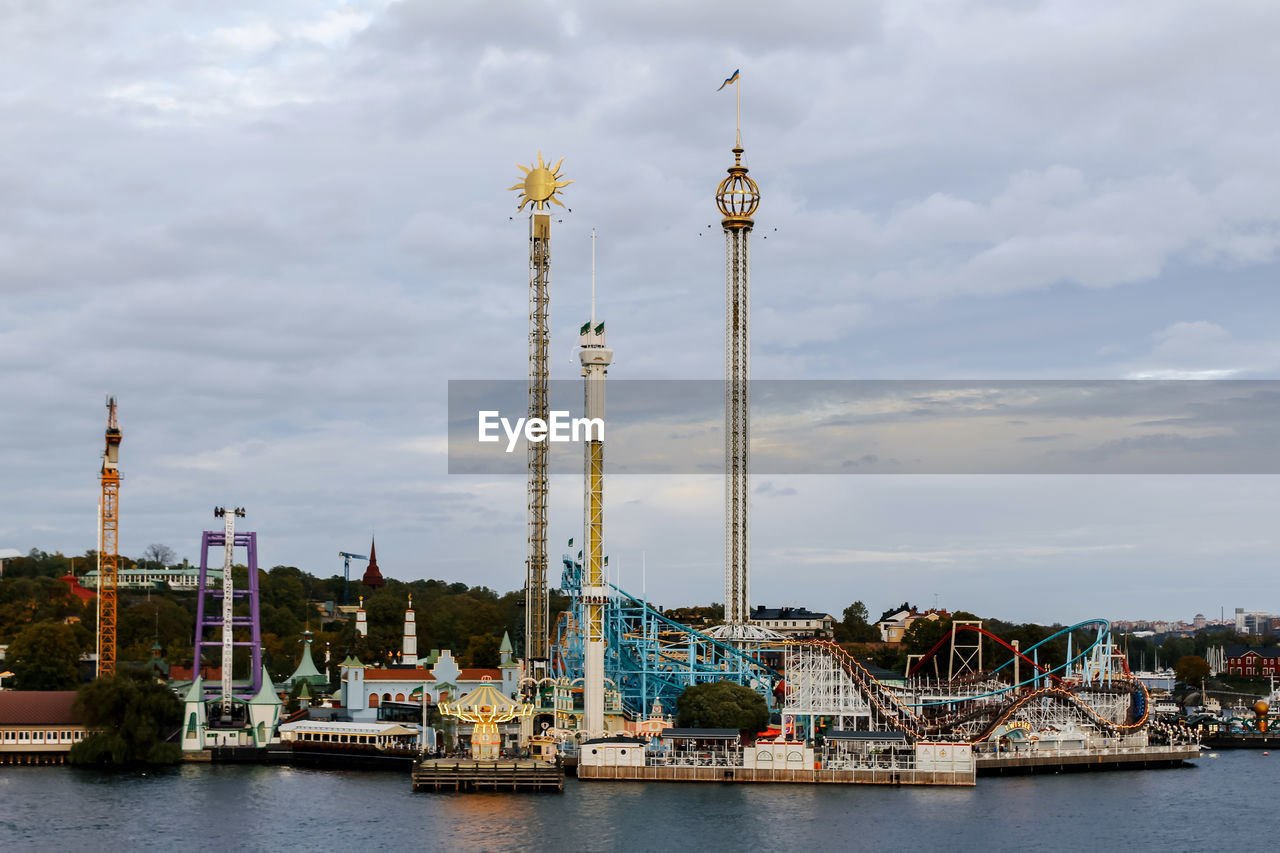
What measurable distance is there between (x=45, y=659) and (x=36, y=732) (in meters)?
19.1

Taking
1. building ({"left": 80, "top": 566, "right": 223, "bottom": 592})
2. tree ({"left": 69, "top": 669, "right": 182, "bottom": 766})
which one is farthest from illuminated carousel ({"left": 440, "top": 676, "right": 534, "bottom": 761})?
building ({"left": 80, "top": 566, "right": 223, "bottom": 592})

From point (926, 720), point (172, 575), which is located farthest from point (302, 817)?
point (172, 575)

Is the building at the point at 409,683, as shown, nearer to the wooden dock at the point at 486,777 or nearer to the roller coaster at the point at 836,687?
the roller coaster at the point at 836,687

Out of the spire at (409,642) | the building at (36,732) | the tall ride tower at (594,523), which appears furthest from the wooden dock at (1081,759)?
the building at (36,732)

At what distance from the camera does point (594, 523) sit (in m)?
107

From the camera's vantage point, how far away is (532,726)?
106 metres

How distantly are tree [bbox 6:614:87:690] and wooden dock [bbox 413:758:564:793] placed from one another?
4238 cm

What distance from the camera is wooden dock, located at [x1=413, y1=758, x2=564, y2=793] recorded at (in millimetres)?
90312

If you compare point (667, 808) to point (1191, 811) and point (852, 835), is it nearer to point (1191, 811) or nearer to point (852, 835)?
point (852, 835)

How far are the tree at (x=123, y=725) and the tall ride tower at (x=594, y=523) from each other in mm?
26278

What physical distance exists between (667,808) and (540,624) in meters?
36.1

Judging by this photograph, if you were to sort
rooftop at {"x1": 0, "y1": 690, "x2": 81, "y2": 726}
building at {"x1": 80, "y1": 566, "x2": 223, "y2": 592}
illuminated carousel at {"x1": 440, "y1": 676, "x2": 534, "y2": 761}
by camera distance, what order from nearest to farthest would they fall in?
illuminated carousel at {"x1": 440, "y1": 676, "x2": 534, "y2": 761} → rooftop at {"x1": 0, "y1": 690, "x2": 81, "y2": 726} → building at {"x1": 80, "y1": 566, "x2": 223, "y2": 592}

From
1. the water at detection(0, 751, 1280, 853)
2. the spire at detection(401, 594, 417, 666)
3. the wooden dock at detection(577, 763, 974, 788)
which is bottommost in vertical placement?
the water at detection(0, 751, 1280, 853)

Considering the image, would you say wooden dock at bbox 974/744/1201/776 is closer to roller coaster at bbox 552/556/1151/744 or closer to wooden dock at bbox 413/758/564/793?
roller coaster at bbox 552/556/1151/744
